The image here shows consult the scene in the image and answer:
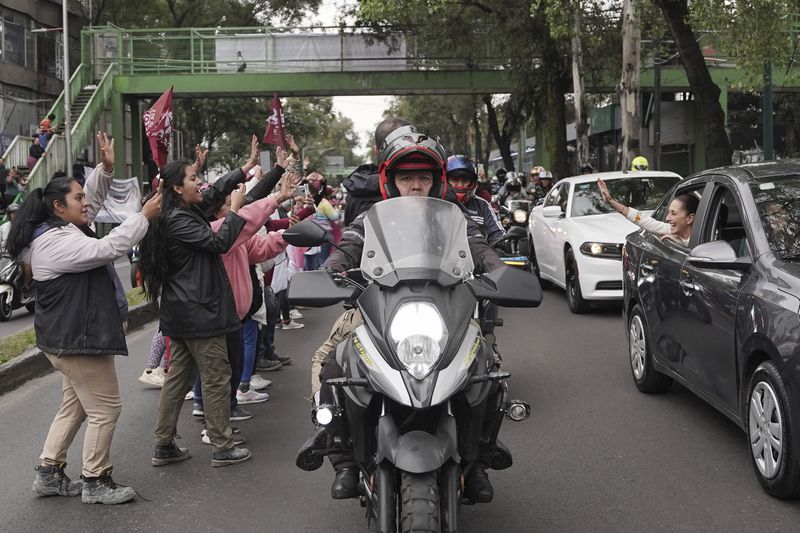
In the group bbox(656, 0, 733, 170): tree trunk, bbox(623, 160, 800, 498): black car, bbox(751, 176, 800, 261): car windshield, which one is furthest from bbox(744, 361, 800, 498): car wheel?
bbox(656, 0, 733, 170): tree trunk

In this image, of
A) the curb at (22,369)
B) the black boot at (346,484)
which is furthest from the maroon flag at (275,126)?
the black boot at (346,484)

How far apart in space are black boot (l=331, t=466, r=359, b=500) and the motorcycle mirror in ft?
2.96

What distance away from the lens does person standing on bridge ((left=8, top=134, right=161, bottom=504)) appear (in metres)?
5.10

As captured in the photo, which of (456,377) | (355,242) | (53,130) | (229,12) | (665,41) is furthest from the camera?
(229,12)

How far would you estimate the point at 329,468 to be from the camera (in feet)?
19.1

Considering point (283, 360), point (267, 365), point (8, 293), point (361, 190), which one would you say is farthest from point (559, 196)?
point (361, 190)

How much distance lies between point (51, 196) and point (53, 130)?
26.9 metres

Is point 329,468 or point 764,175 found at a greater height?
point 764,175

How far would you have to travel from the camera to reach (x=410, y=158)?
465cm

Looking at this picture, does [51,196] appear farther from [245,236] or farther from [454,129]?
[454,129]

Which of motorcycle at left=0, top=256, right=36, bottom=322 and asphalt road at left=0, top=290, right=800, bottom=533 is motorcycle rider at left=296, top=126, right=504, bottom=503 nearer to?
asphalt road at left=0, top=290, right=800, bottom=533

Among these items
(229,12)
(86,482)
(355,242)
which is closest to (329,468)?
(86,482)

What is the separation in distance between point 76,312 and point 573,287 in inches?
324

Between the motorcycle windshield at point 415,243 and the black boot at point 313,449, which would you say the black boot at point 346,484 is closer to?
the black boot at point 313,449
